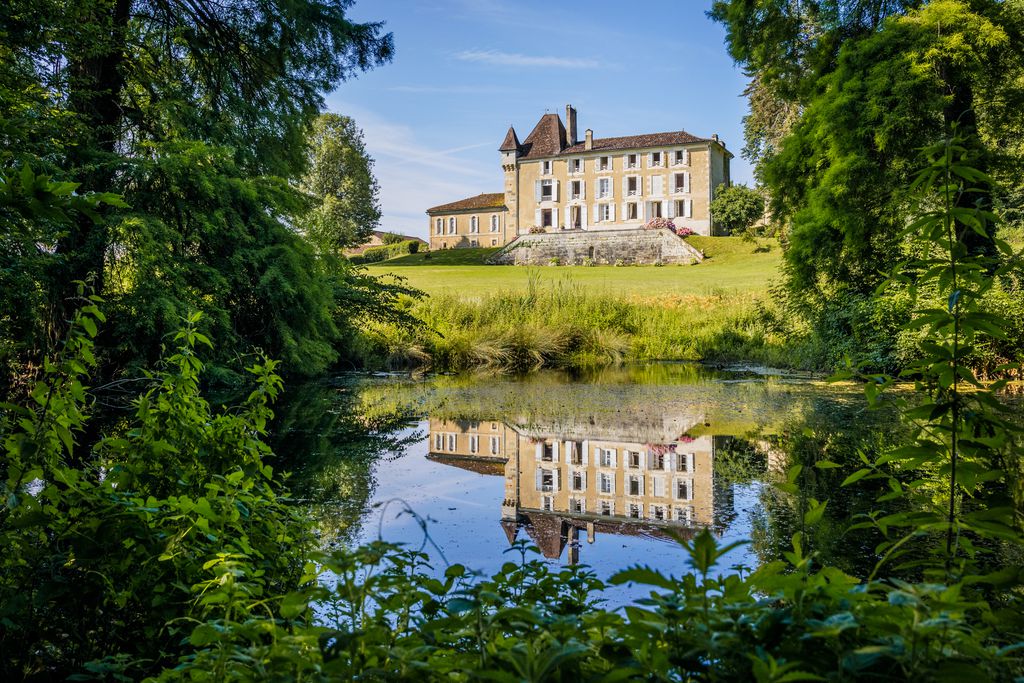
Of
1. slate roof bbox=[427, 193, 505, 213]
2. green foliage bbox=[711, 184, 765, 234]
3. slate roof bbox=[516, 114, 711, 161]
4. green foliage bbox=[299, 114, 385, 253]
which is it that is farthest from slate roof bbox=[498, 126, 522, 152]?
green foliage bbox=[711, 184, 765, 234]

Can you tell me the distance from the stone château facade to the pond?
40.1 metres

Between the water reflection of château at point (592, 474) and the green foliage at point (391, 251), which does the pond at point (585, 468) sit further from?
the green foliage at point (391, 251)

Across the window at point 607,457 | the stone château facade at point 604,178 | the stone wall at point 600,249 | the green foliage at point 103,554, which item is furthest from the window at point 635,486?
the stone château facade at point 604,178

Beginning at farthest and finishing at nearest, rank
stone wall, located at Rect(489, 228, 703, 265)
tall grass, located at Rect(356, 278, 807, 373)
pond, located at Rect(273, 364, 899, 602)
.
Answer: stone wall, located at Rect(489, 228, 703, 265), tall grass, located at Rect(356, 278, 807, 373), pond, located at Rect(273, 364, 899, 602)

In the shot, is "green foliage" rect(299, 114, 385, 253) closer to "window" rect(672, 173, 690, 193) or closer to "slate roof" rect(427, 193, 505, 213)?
"slate roof" rect(427, 193, 505, 213)

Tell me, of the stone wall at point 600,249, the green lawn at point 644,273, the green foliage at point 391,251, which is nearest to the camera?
the green lawn at point 644,273

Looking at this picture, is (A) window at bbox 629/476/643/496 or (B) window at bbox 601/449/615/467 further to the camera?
(B) window at bbox 601/449/615/467

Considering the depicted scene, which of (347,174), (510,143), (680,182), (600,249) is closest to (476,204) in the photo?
(510,143)

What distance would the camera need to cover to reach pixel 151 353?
7.77 metres

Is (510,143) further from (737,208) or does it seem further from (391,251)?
(737,208)

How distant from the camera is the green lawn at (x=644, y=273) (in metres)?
23.9

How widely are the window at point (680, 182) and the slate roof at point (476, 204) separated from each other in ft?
44.7

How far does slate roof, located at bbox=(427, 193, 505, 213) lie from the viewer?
56688 millimetres

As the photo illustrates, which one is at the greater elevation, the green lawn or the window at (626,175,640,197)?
the window at (626,175,640,197)
